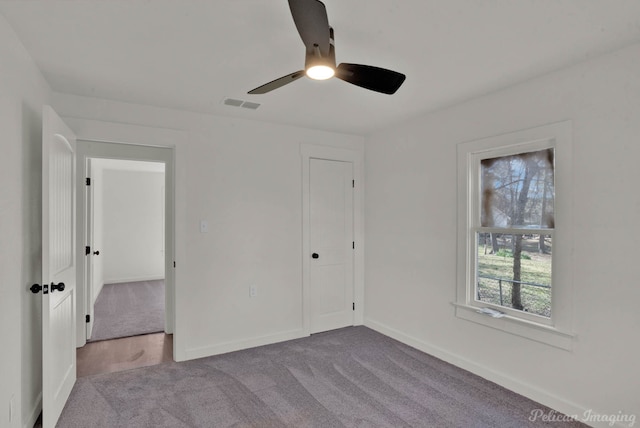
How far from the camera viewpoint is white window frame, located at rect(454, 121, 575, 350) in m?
2.39

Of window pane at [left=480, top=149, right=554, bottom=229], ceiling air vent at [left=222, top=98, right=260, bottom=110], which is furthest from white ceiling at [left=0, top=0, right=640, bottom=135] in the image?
window pane at [left=480, top=149, right=554, bottom=229]

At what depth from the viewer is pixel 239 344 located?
3.55 metres

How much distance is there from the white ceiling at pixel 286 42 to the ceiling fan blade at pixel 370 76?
26 centimetres

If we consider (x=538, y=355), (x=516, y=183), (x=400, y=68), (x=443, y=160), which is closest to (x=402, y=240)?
(x=443, y=160)

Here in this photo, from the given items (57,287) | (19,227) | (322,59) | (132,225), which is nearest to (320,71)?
(322,59)

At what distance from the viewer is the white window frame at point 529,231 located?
2391mm

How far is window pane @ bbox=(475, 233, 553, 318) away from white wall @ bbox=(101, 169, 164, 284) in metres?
6.42

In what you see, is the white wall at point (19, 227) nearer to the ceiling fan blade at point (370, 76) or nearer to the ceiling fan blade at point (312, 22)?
the ceiling fan blade at point (312, 22)

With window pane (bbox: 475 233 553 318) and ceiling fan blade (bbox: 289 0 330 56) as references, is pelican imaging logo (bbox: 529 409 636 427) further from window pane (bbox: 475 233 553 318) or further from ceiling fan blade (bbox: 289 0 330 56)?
ceiling fan blade (bbox: 289 0 330 56)

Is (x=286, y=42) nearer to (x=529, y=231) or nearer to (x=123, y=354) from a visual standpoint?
(x=529, y=231)

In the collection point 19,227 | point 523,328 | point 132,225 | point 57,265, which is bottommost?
point 523,328

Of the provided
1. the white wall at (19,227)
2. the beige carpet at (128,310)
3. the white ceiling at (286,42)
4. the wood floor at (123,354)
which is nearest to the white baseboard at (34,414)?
the white wall at (19,227)

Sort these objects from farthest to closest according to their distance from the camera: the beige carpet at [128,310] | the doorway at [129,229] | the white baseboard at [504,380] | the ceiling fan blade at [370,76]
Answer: the doorway at [129,229] → the beige carpet at [128,310] → the white baseboard at [504,380] → the ceiling fan blade at [370,76]

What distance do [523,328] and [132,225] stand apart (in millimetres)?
6970
